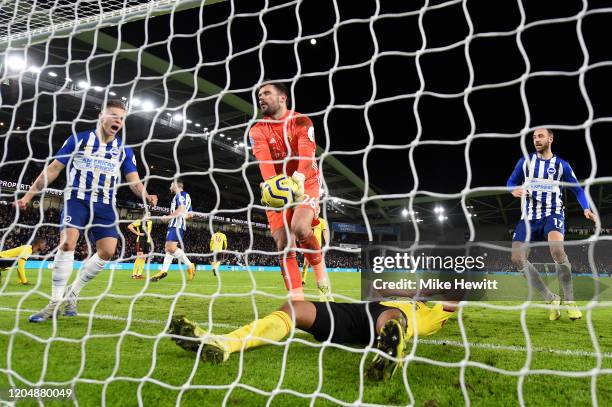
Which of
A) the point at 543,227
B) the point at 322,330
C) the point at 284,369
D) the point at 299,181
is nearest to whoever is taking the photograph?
the point at 284,369

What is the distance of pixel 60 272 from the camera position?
329cm

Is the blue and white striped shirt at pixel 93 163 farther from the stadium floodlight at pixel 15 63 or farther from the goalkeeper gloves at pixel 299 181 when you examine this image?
the goalkeeper gloves at pixel 299 181

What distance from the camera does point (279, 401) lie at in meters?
1.76

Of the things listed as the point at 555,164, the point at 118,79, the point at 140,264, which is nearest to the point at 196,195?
the point at 118,79

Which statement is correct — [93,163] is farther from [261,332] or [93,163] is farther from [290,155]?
Answer: [261,332]

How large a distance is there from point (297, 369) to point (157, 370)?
69cm

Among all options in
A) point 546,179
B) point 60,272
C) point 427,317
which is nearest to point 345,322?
point 427,317

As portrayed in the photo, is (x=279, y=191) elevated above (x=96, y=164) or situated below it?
below

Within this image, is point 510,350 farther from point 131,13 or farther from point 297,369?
point 131,13

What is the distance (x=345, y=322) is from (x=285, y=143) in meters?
1.19

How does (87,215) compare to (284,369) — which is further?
(87,215)

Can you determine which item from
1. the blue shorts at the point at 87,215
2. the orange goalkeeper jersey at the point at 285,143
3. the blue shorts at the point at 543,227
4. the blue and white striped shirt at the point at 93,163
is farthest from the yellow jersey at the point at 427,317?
the blue and white striped shirt at the point at 93,163

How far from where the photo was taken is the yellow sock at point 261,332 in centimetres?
203

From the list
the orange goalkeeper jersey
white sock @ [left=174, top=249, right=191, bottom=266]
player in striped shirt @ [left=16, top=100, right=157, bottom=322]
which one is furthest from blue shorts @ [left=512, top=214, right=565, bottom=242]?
player in striped shirt @ [left=16, top=100, right=157, bottom=322]
